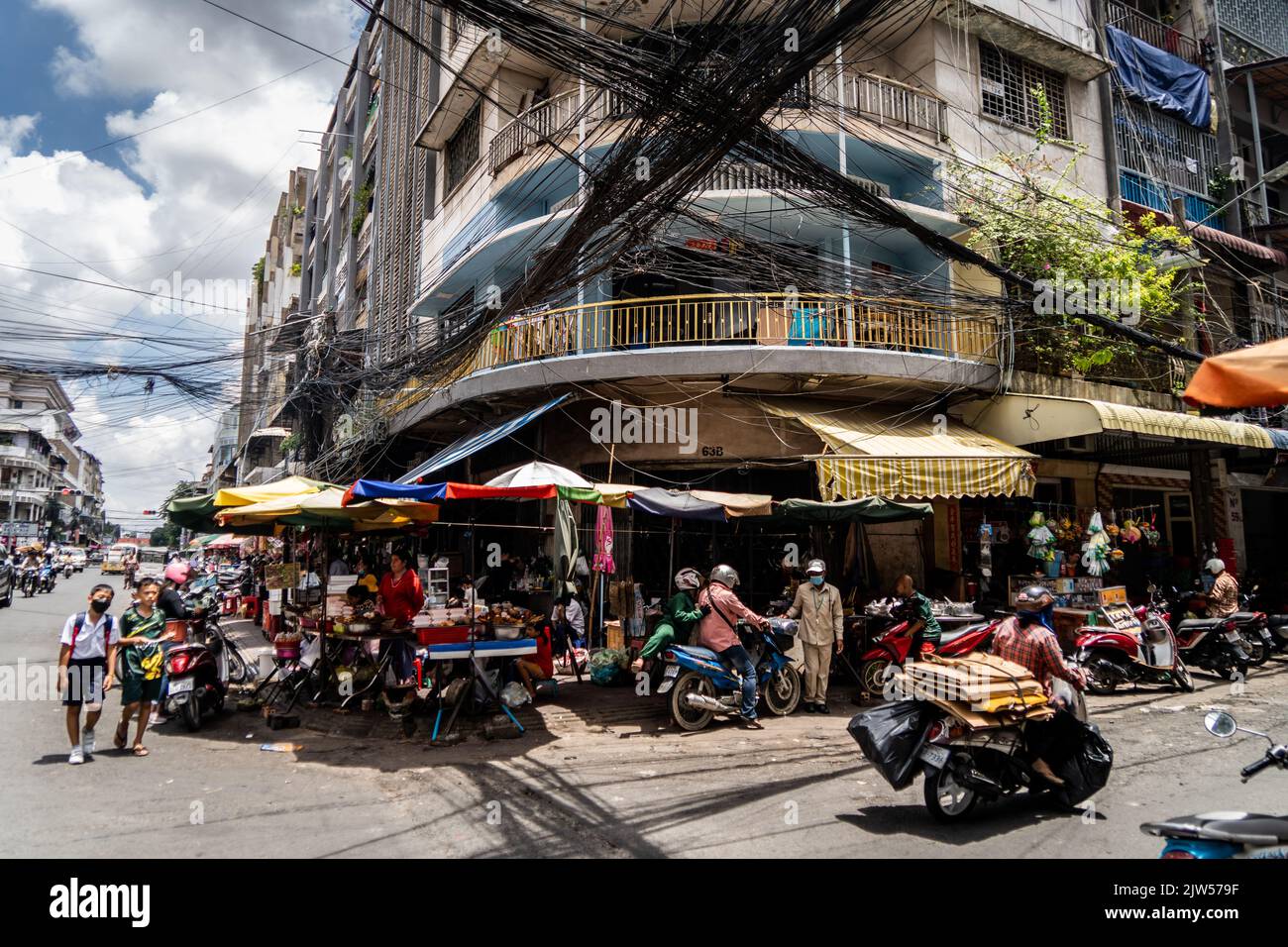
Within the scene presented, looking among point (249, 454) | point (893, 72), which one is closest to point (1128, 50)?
point (893, 72)

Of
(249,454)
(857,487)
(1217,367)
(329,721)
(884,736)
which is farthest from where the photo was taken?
(249,454)

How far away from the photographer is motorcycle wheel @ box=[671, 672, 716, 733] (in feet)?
26.7

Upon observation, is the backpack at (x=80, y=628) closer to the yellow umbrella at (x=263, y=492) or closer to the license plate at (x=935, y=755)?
the yellow umbrella at (x=263, y=492)

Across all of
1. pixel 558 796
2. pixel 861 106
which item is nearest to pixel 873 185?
pixel 861 106

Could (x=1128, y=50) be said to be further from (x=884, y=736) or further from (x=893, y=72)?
(x=884, y=736)

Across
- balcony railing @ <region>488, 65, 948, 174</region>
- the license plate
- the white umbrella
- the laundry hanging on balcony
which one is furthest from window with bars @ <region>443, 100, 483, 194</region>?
the license plate

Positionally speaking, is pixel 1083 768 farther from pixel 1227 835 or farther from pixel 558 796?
pixel 558 796

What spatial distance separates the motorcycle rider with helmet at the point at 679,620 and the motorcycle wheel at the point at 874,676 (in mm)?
2719

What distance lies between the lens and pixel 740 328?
45.2 feet

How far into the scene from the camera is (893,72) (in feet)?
50.9

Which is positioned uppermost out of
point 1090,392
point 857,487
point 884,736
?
point 1090,392

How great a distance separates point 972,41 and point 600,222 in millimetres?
11581

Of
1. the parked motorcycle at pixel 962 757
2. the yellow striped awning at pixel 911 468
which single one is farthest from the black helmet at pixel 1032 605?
the yellow striped awning at pixel 911 468
